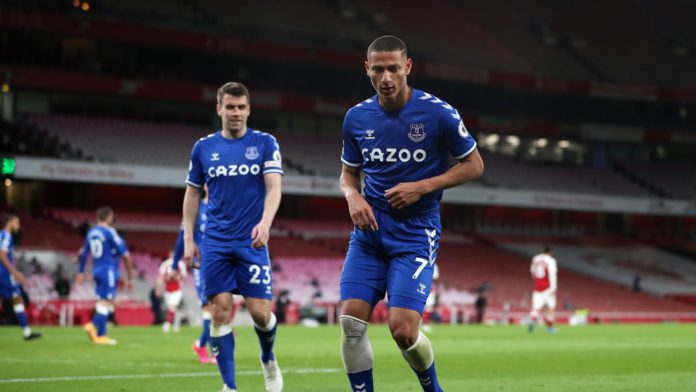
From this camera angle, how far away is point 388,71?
703 cm

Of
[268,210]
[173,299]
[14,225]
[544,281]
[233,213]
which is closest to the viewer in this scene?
[268,210]

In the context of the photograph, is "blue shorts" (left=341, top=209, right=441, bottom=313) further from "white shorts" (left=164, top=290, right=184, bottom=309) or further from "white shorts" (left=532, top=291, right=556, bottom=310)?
"white shorts" (left=532, top=291, right=556, bottom=310)

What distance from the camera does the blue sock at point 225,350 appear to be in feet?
30.4

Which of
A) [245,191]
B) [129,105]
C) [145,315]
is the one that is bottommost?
[145,315]

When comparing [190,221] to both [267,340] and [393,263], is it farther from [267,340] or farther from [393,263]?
[393,263]

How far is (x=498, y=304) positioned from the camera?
4403 centimetres

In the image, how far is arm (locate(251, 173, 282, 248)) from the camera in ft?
29.4

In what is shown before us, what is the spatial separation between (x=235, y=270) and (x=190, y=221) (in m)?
0.61

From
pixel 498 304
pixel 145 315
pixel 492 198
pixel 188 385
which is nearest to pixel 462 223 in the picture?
pixel 492 198

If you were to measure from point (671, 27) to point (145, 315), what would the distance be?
1756 inches

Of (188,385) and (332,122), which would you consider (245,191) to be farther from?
(332,122)

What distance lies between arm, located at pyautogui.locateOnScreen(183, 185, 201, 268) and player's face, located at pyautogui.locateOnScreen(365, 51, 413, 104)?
3046mm

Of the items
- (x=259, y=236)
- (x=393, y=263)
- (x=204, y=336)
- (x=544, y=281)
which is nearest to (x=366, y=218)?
(x=393, y=263)

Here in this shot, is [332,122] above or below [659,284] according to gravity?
above
